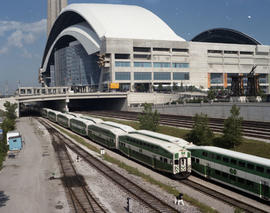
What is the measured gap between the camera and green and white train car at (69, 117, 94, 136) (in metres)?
58.0

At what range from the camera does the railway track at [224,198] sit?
845 inches

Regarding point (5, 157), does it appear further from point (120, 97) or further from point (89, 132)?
point (120, 97)

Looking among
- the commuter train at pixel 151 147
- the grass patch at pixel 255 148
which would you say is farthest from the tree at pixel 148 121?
the grass patch at pixel 255 148

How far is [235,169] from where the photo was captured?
25.0 metres

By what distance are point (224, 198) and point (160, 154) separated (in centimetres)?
797

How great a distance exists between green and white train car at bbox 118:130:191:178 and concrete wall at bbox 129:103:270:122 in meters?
31.4

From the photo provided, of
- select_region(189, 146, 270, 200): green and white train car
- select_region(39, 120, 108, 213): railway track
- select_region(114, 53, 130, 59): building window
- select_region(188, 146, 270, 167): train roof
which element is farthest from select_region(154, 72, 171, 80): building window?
select_region(188, 146, 270, 167): train roof

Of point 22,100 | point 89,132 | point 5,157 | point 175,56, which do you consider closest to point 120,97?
point 22,100

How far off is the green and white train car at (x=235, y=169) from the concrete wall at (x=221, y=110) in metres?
33.8

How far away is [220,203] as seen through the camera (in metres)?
23.0

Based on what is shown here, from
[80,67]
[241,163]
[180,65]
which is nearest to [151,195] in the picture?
[241,163]

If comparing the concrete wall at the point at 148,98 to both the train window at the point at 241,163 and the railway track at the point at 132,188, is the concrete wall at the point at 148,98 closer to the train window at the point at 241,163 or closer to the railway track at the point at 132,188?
the railway track at the point at 132,188

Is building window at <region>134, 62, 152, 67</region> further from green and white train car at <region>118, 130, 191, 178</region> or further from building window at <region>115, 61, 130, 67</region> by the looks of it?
green and white train car at <region>118, 130, 191, 178</region>

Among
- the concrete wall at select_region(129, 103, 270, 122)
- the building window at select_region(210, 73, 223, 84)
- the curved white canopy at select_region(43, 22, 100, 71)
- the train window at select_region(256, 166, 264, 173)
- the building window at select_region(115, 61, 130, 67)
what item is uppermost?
the curved white canopy at select_region(43, 22, 100, 71)
